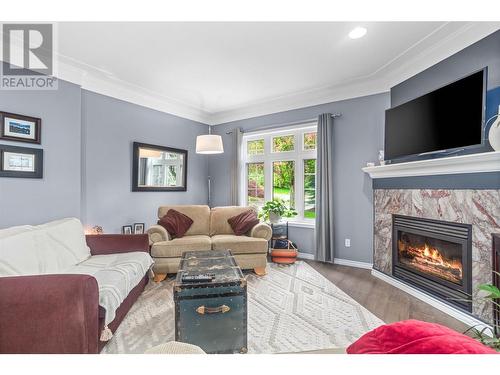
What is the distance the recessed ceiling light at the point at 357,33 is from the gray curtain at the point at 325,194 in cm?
139

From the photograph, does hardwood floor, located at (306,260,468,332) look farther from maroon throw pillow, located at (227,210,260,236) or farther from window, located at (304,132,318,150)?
window, located at (304,132,318,150)

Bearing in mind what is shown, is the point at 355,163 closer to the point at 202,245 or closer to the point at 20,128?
the point at 202,245

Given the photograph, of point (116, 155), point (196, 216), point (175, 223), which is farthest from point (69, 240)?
point (196, 216)

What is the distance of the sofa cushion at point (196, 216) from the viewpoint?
380 cm

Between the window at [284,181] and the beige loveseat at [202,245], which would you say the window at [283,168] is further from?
the beige loveseat at [202,245]

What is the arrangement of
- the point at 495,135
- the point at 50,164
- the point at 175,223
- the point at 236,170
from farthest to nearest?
the point at 236,170, the point at 175,223, the point at 50,164, the point at 495,135

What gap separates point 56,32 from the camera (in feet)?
8.08

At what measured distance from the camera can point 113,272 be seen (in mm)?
2068

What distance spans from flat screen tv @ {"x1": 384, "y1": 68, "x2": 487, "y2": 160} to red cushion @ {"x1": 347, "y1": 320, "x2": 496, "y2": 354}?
7.18ft

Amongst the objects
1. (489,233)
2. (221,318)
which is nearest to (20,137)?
(221,318)

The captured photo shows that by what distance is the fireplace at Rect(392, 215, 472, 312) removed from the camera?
2303mm

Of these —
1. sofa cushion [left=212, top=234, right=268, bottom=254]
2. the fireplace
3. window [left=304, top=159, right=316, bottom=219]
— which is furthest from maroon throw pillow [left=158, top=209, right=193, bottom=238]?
the fireplace

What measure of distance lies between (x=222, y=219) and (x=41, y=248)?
2.25 meters
